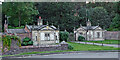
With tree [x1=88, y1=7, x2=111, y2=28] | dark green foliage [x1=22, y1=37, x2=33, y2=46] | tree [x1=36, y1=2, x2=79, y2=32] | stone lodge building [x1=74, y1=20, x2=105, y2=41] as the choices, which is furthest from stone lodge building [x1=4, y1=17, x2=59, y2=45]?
tree [x1=88, y1=7, x2=111, y2=28]

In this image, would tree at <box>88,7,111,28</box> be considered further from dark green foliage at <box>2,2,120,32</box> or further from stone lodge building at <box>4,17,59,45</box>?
stone lodge building at <box>4,17,59,45</box>

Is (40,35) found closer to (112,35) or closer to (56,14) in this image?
(112,35)

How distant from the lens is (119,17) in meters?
45.0

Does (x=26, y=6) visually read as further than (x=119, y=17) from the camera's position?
Yes

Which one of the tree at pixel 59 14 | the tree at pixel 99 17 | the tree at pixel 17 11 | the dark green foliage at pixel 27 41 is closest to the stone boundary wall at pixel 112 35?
the tree at pixel 59 14

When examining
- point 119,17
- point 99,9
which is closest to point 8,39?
point 119,17

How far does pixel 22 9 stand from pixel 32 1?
5.92 metres

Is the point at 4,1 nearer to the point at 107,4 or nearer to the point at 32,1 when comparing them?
the point at 32,1

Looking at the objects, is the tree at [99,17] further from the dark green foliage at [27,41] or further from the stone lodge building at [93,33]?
the dark green foliage at [27,41]

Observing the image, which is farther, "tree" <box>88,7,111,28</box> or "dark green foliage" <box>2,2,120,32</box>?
"tree" <box>88,7,111,28</box>

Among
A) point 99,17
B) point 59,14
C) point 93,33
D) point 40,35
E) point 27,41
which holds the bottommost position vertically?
point 27,41

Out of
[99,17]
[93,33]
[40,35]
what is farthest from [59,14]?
[40,35]

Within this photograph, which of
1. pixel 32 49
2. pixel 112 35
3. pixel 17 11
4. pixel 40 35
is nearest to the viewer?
pixel 32 49

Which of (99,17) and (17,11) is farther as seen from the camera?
(99,17)
